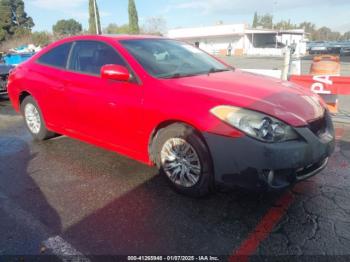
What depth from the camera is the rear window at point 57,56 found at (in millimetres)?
4527

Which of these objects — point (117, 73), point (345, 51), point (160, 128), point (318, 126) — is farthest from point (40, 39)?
point (318, 126)

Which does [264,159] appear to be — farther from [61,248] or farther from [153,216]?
[61,248]

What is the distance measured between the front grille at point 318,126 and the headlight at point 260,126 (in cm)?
28

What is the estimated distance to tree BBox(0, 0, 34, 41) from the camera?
53.3 m

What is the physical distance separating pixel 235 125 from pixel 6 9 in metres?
68.2

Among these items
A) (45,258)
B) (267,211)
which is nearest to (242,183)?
(267,211)

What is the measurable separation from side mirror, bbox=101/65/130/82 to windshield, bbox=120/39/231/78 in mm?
216

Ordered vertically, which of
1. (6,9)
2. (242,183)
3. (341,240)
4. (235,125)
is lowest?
(341,240)

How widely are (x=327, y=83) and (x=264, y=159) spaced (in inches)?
160

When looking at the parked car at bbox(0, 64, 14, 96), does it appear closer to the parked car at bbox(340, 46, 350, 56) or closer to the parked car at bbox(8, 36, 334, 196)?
the parked car at bbox(8, 36, 334, 196)

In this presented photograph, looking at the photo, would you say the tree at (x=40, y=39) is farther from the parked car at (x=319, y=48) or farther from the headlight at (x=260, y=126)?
the headlight at (x=260, y=126)

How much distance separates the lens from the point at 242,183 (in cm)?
288

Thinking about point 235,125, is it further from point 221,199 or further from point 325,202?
point 325,202

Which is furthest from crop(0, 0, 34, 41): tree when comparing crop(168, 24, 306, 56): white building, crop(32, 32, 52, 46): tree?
crop(168, 24, 306, 56): white building
